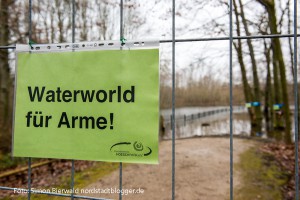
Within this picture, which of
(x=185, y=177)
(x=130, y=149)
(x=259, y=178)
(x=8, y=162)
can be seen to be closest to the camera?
(x=130, y=149)

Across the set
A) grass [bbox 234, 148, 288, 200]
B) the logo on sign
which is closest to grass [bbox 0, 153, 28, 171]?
grass [bbox 234, 148, 288, 200]

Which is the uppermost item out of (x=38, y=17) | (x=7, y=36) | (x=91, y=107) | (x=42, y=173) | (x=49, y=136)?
(x=38, y=17)

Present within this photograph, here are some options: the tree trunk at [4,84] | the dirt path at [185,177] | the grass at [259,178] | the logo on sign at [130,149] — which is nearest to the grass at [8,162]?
the tree trunk at [4,84]

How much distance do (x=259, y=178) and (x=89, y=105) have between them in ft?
15.7

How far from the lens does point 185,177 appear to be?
17.9 feet

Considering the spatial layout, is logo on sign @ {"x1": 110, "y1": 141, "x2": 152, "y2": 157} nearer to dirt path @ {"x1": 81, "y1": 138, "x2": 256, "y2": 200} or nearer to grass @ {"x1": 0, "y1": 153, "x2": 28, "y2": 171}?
dirt path @ {"x1": 81, "y1": 138, "x2": 256, "y2": 200}

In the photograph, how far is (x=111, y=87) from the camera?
1527 mm

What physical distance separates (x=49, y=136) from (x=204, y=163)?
5.34m

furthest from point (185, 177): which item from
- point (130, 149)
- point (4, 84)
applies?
point (4, 84)

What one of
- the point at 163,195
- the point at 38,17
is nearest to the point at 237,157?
the point at 163,195

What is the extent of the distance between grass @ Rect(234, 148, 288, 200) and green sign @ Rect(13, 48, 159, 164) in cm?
365

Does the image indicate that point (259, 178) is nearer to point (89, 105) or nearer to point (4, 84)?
point (89, 105)

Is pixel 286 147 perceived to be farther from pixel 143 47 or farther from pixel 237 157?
pixel 143 47

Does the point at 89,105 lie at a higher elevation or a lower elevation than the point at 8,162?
higher
